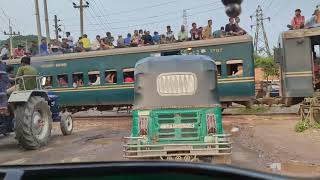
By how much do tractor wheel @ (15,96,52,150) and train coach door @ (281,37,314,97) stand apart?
386 inches

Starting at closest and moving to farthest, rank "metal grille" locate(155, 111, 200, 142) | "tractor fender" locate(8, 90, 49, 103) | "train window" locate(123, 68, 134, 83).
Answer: "metal grille" locate(155, 111, 200, 142) → "tractor fender" locate(8, 90, 49, 103) → "train window" locate(123, 68, 134, 83)

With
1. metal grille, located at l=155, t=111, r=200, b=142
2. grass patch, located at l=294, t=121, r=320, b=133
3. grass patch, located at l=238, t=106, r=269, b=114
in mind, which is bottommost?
grass patch, located at l=238, t=106, r=269, b=114

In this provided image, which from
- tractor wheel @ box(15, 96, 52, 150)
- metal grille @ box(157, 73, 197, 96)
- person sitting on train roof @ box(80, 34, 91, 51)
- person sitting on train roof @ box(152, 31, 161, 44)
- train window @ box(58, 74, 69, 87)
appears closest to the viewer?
metal grille @ box(157, 73, 197, 96)

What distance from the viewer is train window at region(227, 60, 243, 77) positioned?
890 inches

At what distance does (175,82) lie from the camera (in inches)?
440

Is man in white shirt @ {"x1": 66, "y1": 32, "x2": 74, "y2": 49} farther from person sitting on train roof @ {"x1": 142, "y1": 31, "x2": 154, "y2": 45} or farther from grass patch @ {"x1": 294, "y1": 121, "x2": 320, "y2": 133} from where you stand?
grass patch @ {"x1": 294, "y1": 121, "x2": 320, "y2": 133}

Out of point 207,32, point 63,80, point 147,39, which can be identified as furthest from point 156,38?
point 63,80

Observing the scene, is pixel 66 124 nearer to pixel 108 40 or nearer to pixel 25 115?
pixel 25 115

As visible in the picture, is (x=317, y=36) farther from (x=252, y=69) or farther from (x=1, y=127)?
(x=1, y=127)

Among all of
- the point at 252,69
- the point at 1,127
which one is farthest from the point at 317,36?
the point at 1,127

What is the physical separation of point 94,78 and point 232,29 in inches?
252

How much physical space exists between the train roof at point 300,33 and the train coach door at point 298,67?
0.11m

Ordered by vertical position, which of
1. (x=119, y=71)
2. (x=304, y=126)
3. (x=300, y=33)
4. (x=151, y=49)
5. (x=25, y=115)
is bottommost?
(x=304, y=126)

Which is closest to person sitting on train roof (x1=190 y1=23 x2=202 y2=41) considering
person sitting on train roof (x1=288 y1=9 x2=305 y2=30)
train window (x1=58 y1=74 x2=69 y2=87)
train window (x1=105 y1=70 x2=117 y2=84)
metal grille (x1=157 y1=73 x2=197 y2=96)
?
train window (x1=105 y1=70 x2=117 y2=84)
